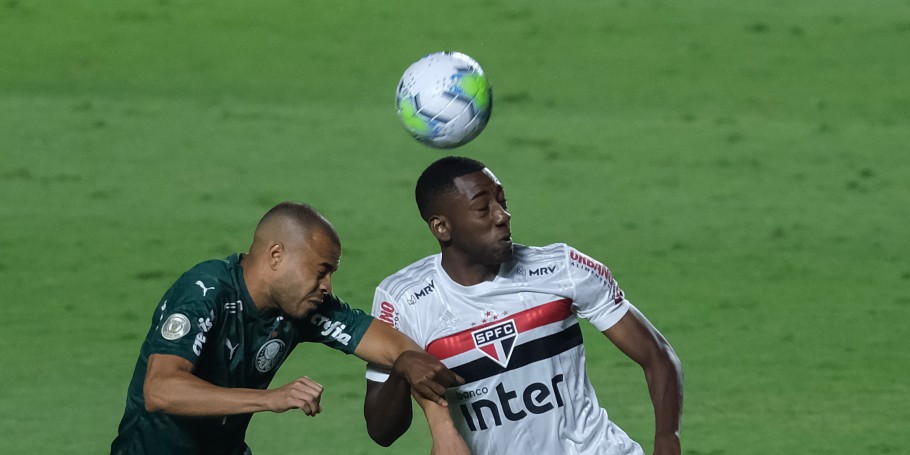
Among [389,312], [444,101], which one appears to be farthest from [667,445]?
[444,101]

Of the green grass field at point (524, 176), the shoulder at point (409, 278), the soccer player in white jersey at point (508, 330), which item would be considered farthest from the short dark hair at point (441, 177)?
the green grass field at point (524, 176)

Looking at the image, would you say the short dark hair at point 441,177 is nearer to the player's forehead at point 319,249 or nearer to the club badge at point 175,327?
the player's forehead at point 319,249

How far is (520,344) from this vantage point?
5.67 m

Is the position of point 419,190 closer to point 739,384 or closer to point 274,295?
point 274,295

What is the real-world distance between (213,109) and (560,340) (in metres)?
9.59

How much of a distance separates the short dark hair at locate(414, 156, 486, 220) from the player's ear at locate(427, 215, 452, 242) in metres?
0.03

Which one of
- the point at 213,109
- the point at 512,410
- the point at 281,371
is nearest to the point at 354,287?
the point at 281,371

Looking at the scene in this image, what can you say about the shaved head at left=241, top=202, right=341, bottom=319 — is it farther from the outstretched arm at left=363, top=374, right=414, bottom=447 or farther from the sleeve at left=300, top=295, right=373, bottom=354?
the outstretched arm at left=363, top=374, right=414, bottom=447

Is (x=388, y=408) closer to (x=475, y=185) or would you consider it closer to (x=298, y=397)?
(x=298, y=397)

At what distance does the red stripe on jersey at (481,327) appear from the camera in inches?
223

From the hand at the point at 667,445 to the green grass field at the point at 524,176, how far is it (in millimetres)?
2681

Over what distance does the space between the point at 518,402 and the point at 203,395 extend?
130 centimetres

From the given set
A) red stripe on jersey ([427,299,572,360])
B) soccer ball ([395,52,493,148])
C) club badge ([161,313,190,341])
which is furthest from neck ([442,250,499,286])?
club badge ([161,313,190,341])

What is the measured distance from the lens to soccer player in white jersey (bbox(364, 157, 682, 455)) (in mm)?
5656
